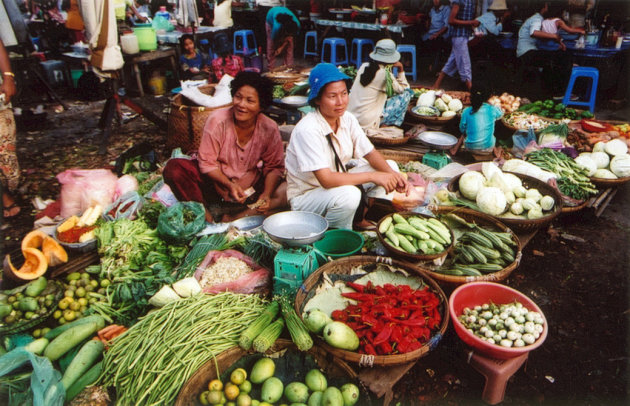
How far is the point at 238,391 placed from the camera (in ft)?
7.29

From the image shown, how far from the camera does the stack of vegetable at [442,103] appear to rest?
5980 mm

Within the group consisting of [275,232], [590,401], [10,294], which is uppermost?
[275,232]

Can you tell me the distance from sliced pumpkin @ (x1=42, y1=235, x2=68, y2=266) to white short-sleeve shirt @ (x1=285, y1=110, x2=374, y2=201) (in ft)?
6.45

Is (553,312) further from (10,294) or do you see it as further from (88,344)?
(10,294)

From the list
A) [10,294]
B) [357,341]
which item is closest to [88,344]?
[10,294]

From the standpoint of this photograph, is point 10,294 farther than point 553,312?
No

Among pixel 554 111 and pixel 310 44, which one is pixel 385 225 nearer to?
pixel 554 111

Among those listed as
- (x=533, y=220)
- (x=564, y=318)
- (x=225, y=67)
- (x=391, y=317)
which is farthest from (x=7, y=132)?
(x=564, y=318)

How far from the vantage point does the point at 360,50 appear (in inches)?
413

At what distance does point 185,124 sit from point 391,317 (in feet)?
12.5

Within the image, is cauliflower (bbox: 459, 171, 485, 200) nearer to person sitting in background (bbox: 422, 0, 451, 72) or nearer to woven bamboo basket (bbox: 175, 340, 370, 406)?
woven bamboo basket (bbox: 175, 340, 370, 406)

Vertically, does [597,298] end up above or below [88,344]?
below

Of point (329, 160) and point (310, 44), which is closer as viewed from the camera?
point (329, 160)

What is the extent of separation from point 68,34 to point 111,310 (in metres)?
10.4
